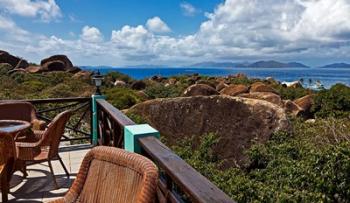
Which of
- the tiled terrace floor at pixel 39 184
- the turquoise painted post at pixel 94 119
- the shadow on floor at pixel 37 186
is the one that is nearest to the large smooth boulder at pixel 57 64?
the turquoise painted post at pixel 94 119

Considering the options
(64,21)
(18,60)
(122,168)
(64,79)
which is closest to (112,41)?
(64,79)

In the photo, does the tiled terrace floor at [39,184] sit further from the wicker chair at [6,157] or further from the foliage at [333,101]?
the foliage at [333,101]

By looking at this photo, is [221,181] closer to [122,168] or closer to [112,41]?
[122,168]

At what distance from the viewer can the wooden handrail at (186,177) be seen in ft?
5.01

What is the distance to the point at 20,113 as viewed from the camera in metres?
4.50

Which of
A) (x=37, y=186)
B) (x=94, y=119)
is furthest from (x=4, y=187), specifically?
(x=94, y=119)

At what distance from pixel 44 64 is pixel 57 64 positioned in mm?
1051

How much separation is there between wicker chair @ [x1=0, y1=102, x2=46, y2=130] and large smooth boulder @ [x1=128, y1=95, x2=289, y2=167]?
3.92 metres

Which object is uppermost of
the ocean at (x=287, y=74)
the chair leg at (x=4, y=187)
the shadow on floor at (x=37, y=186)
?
the chair leg at (x=4, y=187)

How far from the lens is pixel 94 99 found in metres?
5.40

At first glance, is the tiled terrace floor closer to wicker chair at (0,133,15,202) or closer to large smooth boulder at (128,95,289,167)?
wicker chair at (0,133,15,202)

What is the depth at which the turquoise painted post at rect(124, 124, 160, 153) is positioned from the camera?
2780mm

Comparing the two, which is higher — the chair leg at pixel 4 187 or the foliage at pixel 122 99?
the chair leg at pixel 4 187

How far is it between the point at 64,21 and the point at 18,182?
521 inches
